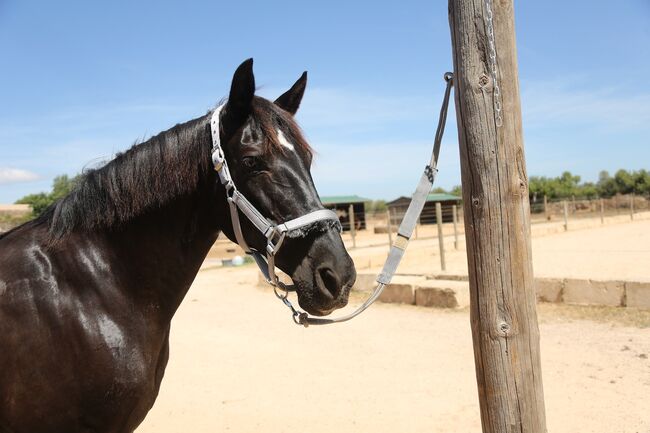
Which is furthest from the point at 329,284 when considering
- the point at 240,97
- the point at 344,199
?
the point at 344,199

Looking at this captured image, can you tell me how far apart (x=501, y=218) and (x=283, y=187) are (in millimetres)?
888

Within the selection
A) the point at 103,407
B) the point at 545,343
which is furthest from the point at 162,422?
the point at 545,343

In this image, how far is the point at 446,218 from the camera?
1484 inches

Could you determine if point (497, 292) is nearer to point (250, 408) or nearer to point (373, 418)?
point (373, 418)

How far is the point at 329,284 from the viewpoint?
6.16ft

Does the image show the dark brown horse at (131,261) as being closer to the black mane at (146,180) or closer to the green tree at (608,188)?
the black mane at (146,180)

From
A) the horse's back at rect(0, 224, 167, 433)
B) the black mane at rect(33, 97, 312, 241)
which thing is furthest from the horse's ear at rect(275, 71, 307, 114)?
the horse's back at rect(0, 224, 167, 433)

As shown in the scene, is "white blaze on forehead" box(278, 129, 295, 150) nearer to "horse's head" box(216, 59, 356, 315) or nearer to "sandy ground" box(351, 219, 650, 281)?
"horse's head" box(216, 59, 356, 315)

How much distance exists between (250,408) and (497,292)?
3.72 m

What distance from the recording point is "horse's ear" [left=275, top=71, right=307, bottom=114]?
241cm

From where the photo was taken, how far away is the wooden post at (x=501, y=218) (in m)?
1.89

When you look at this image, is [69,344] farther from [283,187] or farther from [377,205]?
[377,205]

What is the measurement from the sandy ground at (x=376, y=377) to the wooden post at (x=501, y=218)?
97.6 inches

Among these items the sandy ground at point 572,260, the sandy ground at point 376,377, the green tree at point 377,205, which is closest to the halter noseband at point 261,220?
the sandy ground at point 376,377
